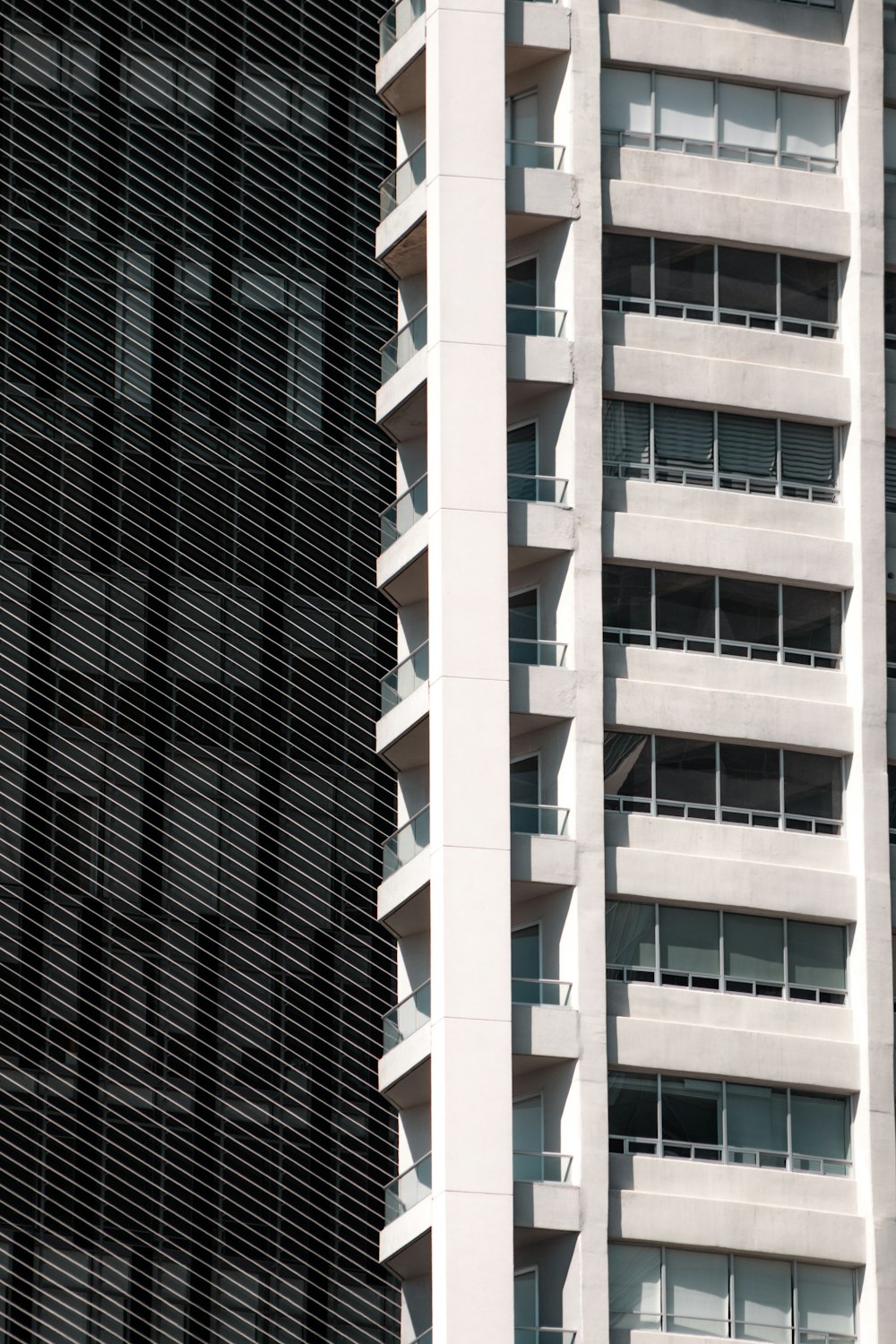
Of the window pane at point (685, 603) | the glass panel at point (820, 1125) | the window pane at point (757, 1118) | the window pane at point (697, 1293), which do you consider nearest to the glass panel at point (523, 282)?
the window pane at point (685, 603)

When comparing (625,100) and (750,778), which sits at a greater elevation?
(625,100)

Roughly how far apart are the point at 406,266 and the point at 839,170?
7.66m

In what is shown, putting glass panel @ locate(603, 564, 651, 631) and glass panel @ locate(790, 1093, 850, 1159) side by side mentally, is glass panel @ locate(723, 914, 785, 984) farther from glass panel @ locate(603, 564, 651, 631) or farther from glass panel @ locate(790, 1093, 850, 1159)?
glass panel @ locate(603, 564, 651, 631)

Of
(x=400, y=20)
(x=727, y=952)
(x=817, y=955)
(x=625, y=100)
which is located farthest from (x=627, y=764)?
(x=400, y=20)

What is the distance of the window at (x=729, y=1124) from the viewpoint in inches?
1944

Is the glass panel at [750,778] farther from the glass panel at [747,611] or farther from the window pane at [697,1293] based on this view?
the window pane at [697,1293]

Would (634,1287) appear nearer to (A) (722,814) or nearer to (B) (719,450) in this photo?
(A) (722,814)

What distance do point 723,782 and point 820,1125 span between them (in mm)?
5692

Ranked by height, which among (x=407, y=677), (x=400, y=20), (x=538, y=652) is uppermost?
(x=400, y=20)

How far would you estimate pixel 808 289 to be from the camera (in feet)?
180

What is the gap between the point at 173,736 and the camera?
76188mm

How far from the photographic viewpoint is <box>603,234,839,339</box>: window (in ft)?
176

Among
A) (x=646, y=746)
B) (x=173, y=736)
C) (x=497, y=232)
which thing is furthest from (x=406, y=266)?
(x=173, y=736)

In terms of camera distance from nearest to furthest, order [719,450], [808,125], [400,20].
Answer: [719,450] < [808,125] < [400,20]
